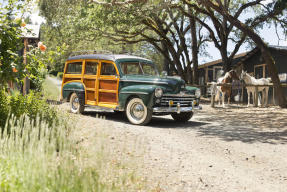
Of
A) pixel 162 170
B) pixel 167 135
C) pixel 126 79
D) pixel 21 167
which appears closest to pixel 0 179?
pixel 21 167

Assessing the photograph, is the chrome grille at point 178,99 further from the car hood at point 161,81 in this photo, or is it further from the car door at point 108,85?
the car door at point 108,85

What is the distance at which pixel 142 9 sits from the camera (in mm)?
16281

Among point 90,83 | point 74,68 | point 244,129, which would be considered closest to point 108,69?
point 90,83

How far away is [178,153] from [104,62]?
5.20 metres

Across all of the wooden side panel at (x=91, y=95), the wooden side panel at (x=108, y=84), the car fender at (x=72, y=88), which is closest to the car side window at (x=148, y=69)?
the wooden side panel at (x=108, y=84)

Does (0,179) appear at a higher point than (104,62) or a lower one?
lower

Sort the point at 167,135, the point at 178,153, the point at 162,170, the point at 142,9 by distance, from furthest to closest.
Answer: the point at 142,9 < the point at 167,135 < the point at 178,153 < the point at 162,170

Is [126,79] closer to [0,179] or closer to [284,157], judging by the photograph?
[284,157]

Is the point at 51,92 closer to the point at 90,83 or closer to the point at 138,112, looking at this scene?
the point at 90,83

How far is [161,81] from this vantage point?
9125 millimetres

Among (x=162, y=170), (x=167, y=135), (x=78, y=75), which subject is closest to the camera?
(x=162, y=170)

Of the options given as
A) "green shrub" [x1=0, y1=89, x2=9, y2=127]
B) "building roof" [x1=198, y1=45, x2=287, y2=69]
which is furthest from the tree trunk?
"green shrub" [x1=0, y1=89, x2=9, y2=127]

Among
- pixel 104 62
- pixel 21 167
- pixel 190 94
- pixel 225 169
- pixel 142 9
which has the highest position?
pixel 142 9

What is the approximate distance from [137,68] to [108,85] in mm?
1128
